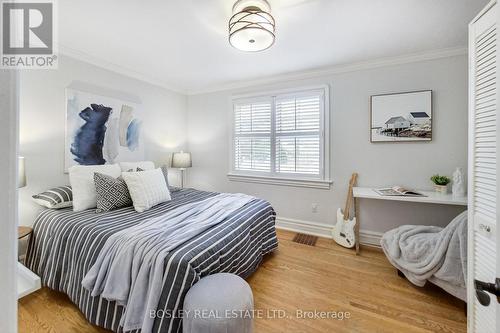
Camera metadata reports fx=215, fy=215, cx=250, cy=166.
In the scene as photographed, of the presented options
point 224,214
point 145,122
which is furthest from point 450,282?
point 145,122

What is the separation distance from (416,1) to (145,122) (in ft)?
11.1

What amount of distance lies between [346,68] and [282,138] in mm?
1262

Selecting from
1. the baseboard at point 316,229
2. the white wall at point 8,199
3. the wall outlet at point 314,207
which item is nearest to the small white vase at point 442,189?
the baseboard at point 316,229

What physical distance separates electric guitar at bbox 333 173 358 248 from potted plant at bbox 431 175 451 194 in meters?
0.81

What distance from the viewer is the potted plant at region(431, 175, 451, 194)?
92.5 inches

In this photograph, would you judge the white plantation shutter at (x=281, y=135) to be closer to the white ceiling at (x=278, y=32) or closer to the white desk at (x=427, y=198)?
the white ceiling at (x=278, y=32)

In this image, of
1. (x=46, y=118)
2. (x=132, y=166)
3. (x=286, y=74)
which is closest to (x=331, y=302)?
(x=132, y=166)

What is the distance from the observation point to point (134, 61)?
2770 millimetres

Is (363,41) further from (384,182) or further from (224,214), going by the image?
(224,214)

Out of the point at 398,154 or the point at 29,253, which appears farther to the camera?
the point at 398,154

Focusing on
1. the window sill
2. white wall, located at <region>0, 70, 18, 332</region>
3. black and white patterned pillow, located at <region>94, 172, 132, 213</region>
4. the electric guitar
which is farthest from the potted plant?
black and white patterned pillow, located at <region>94, 172, 132, 213</region>

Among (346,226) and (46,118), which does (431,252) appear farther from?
(46,118)

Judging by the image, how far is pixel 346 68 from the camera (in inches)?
112

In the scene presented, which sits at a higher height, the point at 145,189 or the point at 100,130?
the point at 100,130
